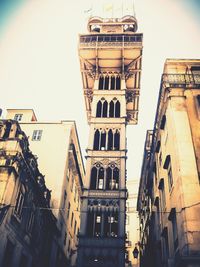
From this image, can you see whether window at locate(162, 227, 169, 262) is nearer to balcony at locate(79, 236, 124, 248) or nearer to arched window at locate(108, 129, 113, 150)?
balcony at locate(79, 236, 124, 248)

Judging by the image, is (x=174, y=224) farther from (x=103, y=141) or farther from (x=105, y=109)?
(x=105, y=109)

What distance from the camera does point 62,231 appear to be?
1357 inches

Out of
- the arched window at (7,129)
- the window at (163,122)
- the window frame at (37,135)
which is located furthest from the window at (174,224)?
the window frame at (37,135)

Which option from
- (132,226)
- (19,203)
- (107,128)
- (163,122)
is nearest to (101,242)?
(19,203)

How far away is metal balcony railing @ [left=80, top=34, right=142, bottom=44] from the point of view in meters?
46.6

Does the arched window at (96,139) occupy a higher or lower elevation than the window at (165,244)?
higher

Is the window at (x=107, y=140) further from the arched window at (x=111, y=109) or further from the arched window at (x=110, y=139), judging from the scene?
the arched window at (x=111, y=109)

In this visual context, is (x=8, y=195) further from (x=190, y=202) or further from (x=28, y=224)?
(x=190, y=202)

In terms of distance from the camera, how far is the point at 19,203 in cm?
2136

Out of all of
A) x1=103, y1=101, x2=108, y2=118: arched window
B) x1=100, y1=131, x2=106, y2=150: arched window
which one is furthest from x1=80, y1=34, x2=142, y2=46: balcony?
x1=100, y1=131, x2=106, y2=150: arched window

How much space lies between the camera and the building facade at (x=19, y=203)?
19094 mm

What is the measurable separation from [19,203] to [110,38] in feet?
110

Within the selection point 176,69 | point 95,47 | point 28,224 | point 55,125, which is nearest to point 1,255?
point 28,224

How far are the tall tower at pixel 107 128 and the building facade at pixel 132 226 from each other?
17303 millimetres
